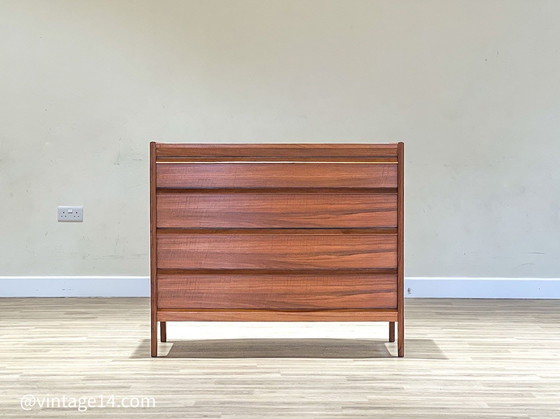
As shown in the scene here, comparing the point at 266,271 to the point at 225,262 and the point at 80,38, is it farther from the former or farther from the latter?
the point at 80,38

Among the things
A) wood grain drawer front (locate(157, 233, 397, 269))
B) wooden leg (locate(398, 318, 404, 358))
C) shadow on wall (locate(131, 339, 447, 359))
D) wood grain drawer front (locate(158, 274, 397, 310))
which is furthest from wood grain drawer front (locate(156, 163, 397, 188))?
shadow on wall (locate(131, 339, 447, 359))

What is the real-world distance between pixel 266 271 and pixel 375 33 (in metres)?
2.15

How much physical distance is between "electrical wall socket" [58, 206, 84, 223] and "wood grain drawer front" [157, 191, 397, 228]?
68.9 inches

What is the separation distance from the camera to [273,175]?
113 inches

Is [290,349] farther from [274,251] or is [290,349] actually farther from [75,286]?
[75,286]

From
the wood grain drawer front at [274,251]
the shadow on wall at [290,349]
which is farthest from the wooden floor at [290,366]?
the wood grain drawer front at [274,251]

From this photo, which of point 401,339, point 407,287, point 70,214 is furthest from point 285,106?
point 401,339

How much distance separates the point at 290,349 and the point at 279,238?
1.74 ft

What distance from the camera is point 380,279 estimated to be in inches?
113

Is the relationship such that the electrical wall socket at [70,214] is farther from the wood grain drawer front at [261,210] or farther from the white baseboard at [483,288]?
the white baseboard at [483,288]

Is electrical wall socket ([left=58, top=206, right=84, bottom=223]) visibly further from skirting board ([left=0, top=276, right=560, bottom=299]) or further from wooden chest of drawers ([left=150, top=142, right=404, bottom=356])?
wooden chest of drawers ([left=150, top=142, right=404, bottom=356])

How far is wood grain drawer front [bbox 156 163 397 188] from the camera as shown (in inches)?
112

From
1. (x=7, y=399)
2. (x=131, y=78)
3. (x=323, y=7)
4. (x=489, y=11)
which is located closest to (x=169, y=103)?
(x=131, y=78)

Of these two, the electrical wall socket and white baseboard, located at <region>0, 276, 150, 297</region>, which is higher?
the electrical wall socket
